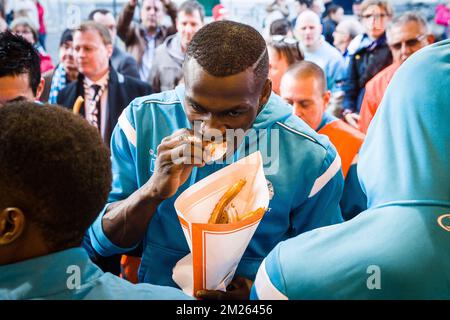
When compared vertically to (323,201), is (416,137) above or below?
above

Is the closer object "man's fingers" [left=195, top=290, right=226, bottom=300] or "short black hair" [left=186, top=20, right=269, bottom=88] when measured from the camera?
"man's fingers" [left=195, top=290, right=226, bottom=300]

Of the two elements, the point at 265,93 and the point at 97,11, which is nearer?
Result: the point at 265,93

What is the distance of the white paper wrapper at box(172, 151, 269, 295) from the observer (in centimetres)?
129

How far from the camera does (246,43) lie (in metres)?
1.51

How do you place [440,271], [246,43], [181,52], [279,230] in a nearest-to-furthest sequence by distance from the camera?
[440,271] < [246,43] < [279,230] < [181,52]

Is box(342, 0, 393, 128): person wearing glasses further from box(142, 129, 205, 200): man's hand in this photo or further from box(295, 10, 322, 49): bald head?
box(142, 129, 205, 200): man's hand

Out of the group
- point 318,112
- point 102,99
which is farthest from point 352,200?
point 102,99

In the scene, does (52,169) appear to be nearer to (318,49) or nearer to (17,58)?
(17,58)

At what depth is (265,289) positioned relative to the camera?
995 mm

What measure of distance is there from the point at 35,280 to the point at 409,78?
30.2 inches

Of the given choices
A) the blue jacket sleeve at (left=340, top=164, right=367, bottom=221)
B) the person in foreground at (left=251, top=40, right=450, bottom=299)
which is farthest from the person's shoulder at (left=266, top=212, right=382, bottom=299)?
the blue jacket sleeve at (left=340, top=164, right=367, bottom=221)

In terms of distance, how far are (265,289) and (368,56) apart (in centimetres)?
377
